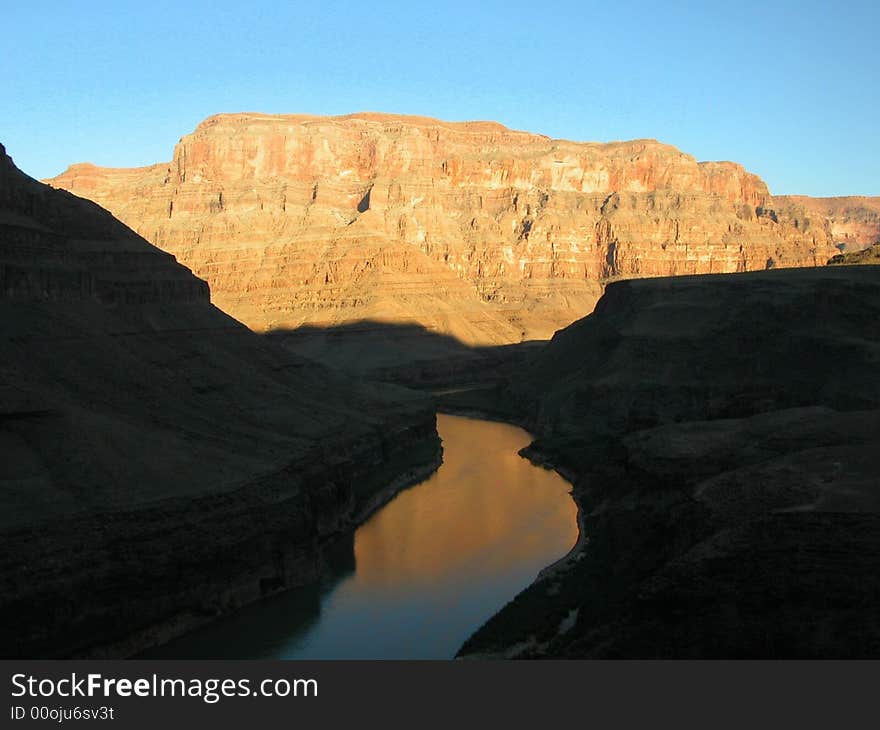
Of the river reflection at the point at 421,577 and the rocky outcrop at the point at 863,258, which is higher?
the rocky outcrop at the point at 863,258

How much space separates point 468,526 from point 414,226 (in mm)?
123266

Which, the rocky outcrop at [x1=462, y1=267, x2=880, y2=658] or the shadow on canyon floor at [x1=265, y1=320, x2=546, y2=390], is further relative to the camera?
the shadow on canyon floor at [x1=265, y1=320, x2=546, y2=390]

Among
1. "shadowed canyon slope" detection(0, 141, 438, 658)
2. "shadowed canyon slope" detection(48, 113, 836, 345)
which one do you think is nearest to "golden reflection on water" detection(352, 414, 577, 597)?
"shadowed canyon slope" detection(0, 141, 438, 658)

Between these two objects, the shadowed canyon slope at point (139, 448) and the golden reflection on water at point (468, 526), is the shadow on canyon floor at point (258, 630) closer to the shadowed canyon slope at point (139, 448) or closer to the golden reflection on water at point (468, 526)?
the shadowed canyon slope at point (139, 448)

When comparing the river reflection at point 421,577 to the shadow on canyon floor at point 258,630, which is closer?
the shadow on canyon floor at point 258,630

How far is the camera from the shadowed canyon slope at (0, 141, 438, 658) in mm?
31938

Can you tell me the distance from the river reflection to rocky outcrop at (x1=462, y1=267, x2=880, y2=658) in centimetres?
193

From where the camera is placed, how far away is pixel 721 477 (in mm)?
34938

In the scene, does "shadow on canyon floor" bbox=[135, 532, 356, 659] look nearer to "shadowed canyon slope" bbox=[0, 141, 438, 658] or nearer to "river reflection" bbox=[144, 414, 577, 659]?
"river reflection" bbox=[144, 414, 577, 659]

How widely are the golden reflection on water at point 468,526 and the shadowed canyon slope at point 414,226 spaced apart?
7036 centimetres

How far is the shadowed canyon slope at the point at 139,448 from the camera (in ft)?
105

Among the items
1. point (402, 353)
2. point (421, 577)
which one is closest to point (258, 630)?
point (421, 577)

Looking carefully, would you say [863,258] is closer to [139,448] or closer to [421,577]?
[421,577]

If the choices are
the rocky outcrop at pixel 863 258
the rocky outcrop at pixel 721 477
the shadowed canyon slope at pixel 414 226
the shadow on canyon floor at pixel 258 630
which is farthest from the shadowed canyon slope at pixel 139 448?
the shadowed canyon slope at pixel 414 226
